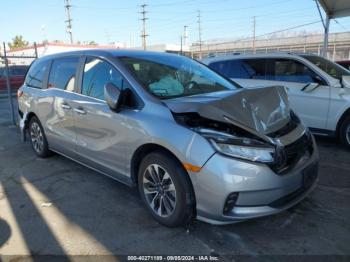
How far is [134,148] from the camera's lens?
3398 millimetres

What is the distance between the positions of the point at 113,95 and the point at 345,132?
4.26 m

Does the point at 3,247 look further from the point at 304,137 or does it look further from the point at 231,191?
the point at 304,137

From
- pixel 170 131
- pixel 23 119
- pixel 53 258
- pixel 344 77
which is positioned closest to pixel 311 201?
pixel 170 131

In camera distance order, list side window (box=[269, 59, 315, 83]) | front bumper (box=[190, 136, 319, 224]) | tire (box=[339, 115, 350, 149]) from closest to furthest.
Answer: front bumper (box=[190, 136, 319, 224])
tire (box=[339, 115, 350, 149])
side window (box=[269, 59, 315, 83])

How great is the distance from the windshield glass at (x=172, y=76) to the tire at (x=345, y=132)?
8.87 ft

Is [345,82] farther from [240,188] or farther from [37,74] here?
[37,74]

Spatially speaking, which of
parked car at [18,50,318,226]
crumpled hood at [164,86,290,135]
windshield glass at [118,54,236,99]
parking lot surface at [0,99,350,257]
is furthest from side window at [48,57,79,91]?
crumpled hood at [164,86,290,135]

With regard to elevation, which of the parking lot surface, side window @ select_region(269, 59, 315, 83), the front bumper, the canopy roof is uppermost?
the canopy roof

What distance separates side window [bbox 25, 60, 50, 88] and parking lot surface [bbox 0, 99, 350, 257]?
1658mm

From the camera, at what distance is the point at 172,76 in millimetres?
3865

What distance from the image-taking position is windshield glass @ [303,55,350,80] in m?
6.14

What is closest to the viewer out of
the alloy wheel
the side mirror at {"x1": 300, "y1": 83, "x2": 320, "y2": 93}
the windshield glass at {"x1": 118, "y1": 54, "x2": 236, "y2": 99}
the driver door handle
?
the alloy wheel

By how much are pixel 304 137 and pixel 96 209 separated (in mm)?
2318

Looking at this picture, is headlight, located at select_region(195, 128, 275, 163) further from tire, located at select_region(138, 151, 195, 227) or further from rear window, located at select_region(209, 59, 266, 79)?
rear window, located at select_region(209, 59, 266, 79)
